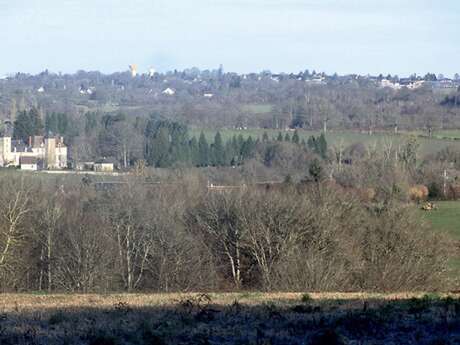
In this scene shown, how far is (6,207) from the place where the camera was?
34.0 meters

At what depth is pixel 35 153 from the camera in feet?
289

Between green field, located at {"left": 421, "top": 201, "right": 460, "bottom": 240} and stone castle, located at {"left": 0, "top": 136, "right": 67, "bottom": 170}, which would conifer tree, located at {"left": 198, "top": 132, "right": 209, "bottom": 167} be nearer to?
stone castle, located at {"left": 0, "top": 136, "right": 67, "bottom": 170}

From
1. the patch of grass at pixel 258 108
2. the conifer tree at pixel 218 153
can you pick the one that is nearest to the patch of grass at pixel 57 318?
the conifer tree at pixel 218 153

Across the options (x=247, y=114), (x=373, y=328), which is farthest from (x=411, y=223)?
(x=247, y=114)

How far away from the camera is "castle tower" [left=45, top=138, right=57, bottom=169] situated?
271ft

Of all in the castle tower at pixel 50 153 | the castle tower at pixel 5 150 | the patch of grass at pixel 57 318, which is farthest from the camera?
the castle tower at pixel 5 150

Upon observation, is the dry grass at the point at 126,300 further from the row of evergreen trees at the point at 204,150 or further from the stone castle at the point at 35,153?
the stone castle at the point at 35,153

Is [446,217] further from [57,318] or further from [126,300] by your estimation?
[57,318]

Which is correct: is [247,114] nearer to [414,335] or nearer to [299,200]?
[299,200]

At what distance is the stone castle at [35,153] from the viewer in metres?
82.0

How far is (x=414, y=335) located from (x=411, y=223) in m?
21.9

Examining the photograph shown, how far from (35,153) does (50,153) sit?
3.11m

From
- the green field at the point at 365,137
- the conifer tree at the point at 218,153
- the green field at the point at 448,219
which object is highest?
the green field at the point at 365,137

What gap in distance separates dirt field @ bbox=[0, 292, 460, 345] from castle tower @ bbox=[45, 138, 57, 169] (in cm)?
6836
